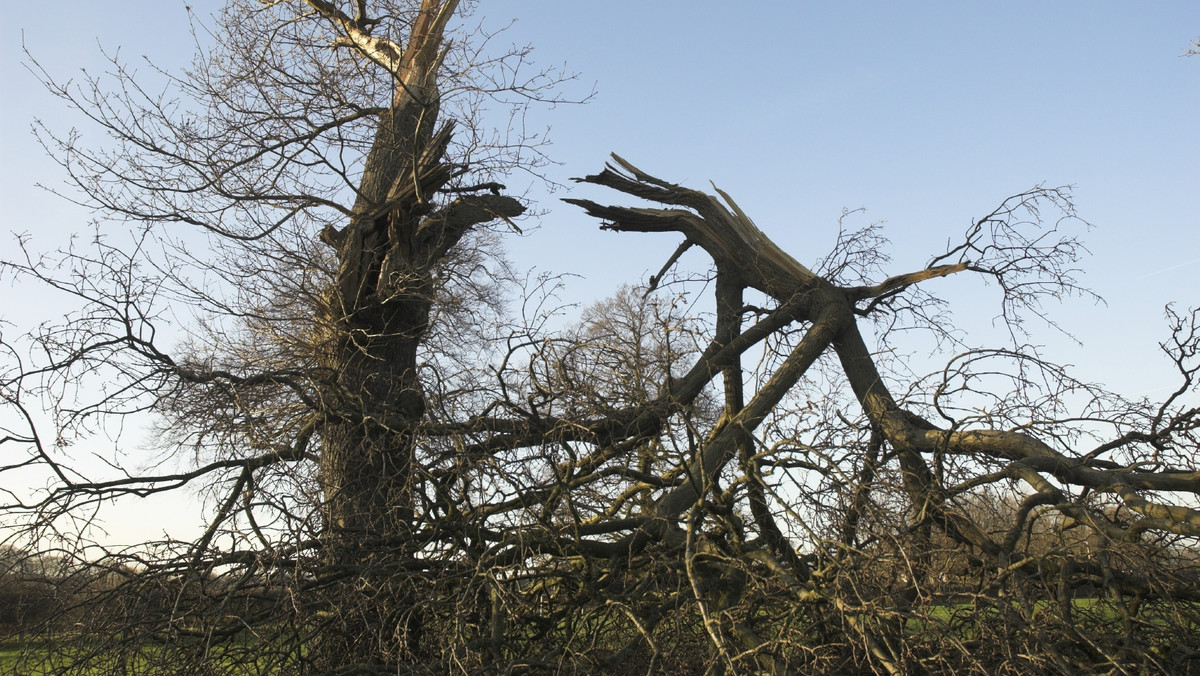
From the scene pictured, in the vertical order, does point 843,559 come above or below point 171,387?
below

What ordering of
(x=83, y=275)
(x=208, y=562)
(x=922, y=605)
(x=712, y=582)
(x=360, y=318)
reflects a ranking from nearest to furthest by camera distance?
(x=922, y=605)
(x=208, y=562)
(x=712, y=582)
(x=83, y=275)
(x=360, y=318)

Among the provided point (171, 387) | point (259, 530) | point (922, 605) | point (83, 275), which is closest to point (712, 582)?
point (922, 605)

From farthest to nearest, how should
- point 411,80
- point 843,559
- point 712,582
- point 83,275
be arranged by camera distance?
→ point 411,80, point 83,275, point 712,582, point 843,559

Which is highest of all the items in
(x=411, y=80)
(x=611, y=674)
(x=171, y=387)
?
(x=411, y=80)

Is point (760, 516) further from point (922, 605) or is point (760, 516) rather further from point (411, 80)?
point (411, 80)

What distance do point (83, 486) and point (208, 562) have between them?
1246 millimetres

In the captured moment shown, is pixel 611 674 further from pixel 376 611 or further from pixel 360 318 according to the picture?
pixel 360 318

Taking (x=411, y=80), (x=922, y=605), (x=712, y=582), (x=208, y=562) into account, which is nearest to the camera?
(x=922, y=605)

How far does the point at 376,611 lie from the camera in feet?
18.2

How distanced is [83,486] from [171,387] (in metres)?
0.83

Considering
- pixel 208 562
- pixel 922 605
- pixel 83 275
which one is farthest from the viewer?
pixel 83 275

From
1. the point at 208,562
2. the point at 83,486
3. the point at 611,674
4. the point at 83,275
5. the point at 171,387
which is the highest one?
the point at 83,275

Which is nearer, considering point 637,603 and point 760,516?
point 637,603

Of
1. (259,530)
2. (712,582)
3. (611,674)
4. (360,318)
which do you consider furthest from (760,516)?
(360,318)
